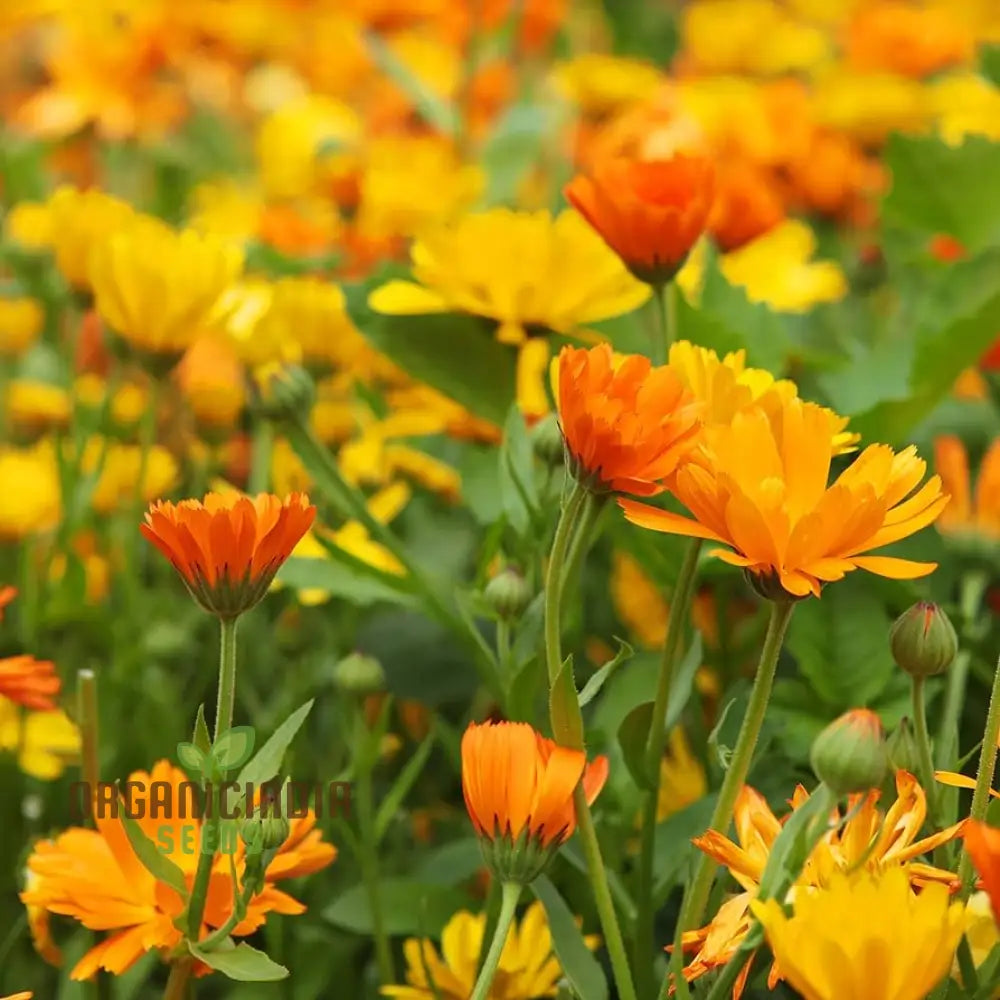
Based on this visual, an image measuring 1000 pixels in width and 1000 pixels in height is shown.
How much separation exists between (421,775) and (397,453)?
0.58 ft

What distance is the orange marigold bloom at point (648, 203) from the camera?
51cm

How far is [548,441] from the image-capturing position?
20.1 inches

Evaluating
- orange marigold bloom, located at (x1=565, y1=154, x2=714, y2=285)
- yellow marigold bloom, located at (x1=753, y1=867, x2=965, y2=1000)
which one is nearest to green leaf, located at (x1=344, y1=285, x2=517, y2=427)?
orange marigold bloom, located at (x1=565, y1=154, x2=714, y2=285)

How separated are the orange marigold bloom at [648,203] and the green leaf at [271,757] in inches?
8.4

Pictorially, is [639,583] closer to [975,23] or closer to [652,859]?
[652,859]

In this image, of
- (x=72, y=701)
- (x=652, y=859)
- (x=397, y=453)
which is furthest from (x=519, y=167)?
(x=652, y=859)

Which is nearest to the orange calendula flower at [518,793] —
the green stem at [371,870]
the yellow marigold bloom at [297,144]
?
the green stem at [371,870]

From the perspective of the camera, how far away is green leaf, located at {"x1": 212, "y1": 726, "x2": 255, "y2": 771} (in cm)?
39

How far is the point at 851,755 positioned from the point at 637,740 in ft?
0.45

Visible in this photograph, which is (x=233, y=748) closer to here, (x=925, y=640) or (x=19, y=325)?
(x=925, y=640)

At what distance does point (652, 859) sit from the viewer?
1.57 ft

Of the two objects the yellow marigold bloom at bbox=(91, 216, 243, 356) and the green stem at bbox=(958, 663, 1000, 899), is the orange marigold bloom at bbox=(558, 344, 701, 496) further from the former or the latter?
the yellow marigold bloom at bbox=(91, 216, 243, 356)

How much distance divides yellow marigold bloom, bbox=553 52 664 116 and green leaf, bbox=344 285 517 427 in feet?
1.97

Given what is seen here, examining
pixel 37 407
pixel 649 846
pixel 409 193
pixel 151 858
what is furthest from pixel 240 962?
pixel 409 193
